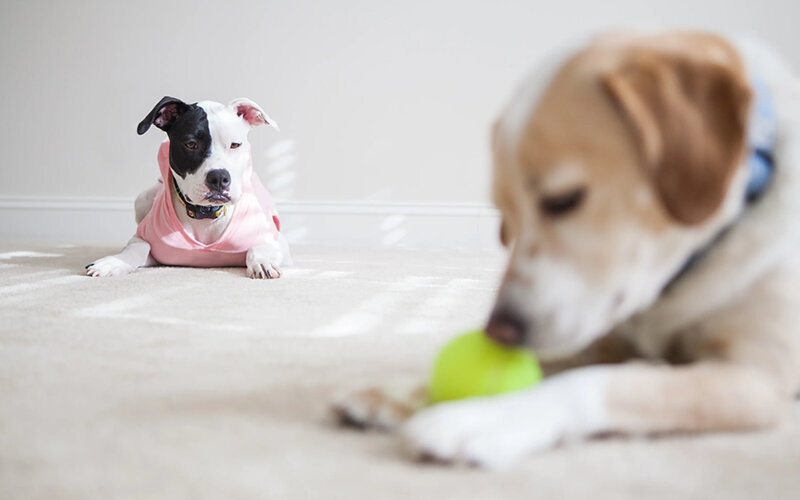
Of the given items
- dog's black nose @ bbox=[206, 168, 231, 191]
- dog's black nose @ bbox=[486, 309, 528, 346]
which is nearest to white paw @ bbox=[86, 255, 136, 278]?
dog's black nose @ bbox=[206, 168, 231, 191]

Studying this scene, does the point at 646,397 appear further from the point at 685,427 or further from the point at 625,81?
the point at 625,81

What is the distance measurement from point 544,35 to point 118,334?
3.43 meters

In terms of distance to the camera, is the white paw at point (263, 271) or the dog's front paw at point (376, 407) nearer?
the dog's front paw at point (376, 407)

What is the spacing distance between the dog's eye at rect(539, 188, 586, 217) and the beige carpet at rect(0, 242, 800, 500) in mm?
301

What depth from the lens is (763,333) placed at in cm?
95

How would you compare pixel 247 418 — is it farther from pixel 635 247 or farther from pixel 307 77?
pixel 307 77

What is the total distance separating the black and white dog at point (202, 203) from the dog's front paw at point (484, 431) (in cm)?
203

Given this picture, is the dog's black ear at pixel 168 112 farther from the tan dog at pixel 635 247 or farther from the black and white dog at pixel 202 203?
the tan dog at pixel 635 247

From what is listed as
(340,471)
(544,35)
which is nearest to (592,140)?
(340,471)

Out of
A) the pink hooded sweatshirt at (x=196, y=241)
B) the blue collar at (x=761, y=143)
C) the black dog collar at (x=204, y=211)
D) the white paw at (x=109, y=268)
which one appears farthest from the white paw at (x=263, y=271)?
the blue collar at (x=761, y=143)

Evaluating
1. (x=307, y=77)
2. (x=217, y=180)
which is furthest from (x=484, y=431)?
(x=307, y=77)

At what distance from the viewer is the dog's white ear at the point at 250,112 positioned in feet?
10.1

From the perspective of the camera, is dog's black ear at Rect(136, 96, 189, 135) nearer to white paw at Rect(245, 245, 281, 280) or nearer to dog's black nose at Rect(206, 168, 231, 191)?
dog's black nose at Rect(206, 168, 231, 191)

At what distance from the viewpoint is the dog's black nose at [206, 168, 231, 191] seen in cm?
281
